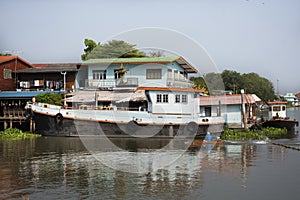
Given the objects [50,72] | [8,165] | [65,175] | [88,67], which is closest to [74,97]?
[88,67]

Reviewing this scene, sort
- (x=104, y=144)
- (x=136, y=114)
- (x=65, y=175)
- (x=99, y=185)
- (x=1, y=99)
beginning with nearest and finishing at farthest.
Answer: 1. (x=99, y=185)
2. (x=65, y=175)
3. (x=104, y=144)
4. (x=136, y=114)
5. (x=1, y=99)

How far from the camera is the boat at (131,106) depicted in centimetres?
3100

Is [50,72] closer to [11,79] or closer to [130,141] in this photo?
[11,79]

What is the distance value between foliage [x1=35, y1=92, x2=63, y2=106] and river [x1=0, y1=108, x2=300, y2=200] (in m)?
8.70

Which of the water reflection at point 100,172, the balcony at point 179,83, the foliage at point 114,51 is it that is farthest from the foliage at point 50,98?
the foliage at point 114,51

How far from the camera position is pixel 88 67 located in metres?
37.7

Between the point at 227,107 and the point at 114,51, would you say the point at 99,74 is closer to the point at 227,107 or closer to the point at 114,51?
the point at 227,107

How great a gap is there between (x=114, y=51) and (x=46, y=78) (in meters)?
12.6

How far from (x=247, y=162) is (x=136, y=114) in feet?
42.1

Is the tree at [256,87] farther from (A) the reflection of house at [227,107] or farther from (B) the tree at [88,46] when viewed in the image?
(A) the reflection of house at [227,107]

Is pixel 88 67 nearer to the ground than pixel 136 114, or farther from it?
farther from it

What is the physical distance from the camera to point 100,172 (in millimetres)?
18062

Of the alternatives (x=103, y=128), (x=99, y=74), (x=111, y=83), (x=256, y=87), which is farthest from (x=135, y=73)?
(x=256, y=87)

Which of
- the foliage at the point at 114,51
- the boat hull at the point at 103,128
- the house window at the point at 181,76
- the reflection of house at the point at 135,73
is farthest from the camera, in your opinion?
the foliage at the point at 114,51
